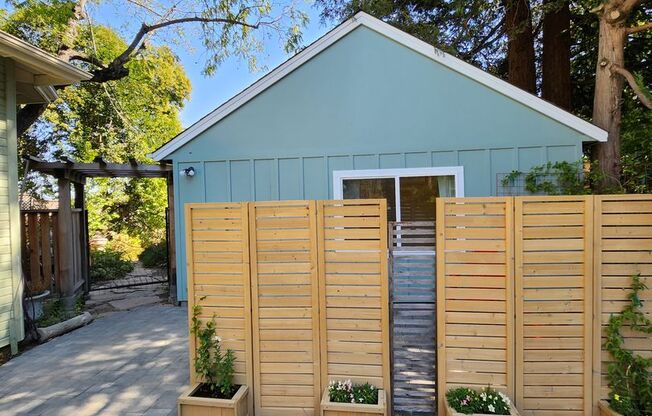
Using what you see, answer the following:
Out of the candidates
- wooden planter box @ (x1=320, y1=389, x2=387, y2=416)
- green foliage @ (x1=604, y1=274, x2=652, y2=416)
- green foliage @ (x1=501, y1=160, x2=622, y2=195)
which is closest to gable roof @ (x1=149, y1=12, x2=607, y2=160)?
green foliage @ (x1=501, y1=160, x2=622, y2=195)

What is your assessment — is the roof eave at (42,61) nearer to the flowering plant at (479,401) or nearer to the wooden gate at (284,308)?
the wooden gate at (284,308)

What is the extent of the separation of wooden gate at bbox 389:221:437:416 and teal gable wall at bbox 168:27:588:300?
9.26ft

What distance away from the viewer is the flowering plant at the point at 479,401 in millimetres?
2465

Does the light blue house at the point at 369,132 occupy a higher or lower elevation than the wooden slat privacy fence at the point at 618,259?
higher

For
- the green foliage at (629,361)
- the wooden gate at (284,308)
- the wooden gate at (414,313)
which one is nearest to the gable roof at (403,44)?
the green foliage at (629,361)

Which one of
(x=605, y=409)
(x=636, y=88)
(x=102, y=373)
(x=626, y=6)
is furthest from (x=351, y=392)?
A: (x=626, y=6)

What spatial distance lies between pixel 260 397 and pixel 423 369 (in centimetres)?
142

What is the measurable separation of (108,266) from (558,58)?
1301 cm

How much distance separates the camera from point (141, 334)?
484 cm

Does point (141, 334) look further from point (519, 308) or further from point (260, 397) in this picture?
point (519, 308)

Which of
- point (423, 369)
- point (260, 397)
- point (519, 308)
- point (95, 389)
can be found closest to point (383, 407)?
point (423, 369)

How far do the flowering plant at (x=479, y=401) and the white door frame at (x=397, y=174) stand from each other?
3.08 meters

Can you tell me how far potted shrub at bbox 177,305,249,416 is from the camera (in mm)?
2666

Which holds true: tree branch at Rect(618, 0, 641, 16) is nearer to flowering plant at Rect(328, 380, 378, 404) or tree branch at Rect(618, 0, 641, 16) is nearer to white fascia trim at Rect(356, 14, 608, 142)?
white fascia trim at Rect(356, 14, 608, 142)
